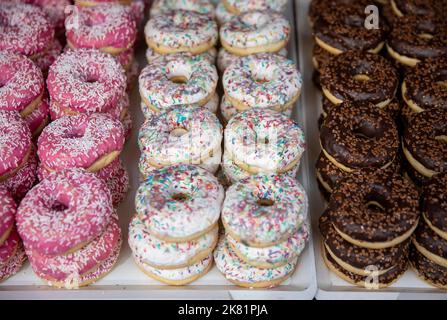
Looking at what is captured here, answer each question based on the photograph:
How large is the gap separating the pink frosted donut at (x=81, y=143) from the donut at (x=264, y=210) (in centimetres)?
66

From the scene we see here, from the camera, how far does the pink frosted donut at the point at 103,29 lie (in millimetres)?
3361

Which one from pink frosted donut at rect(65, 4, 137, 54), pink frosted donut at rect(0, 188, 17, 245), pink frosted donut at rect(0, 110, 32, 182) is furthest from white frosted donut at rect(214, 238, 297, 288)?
pink frosted donut at rect(65, 4, 137, 54)

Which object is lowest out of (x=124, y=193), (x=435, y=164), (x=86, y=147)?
(x=124, y=193)

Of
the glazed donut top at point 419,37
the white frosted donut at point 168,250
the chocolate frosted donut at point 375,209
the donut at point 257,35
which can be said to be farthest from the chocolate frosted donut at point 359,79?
the white frosted donut at point 168,250

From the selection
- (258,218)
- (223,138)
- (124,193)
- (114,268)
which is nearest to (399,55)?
(223,138)

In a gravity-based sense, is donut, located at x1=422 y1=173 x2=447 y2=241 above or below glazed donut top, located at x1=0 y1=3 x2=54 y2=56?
below

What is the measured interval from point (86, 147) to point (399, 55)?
195 centimetres

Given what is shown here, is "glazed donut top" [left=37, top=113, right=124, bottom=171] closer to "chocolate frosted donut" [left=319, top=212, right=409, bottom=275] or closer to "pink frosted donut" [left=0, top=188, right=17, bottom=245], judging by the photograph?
"pink frosted donut" [left=0, top=188, right=17, bottom=245]

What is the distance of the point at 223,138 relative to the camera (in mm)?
3078

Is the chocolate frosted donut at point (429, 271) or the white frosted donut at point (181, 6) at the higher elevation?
the white frosted donut at point (181, 6)

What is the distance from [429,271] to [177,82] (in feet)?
5.60

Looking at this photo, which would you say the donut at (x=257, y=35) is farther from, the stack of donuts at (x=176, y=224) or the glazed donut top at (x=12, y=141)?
the glazed donut top at (x=12, y=141)

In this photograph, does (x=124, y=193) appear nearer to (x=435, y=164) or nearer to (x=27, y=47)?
(x=27, y=47)

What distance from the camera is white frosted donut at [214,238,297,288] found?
265cm
